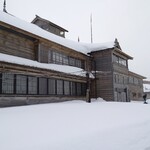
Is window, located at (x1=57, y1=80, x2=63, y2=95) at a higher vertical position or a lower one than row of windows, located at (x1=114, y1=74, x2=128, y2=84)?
lower

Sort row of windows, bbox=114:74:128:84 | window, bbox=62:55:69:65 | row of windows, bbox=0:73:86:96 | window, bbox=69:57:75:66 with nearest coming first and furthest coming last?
row of windows, bbox=0:73:86:96, window, bbox=62:55:69:65, window, bbox=69:57:75:66, row of windows, bbox=114:74:128:84

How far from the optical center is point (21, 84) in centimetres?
1444

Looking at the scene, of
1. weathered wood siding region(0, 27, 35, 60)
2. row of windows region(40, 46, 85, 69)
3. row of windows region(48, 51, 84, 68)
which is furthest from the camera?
row of windows region(48, 51, 84, 68)

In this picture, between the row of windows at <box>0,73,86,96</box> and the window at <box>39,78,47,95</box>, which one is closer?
the row of windows at <box>0,73,86,96</box>

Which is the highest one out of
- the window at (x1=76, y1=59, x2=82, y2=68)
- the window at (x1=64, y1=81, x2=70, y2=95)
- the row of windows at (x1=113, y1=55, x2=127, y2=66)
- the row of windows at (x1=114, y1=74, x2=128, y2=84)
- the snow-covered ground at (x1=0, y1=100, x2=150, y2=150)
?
the row of windows at (x1=113, y1=55, x2=127, y2=66)

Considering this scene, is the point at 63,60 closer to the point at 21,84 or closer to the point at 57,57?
the point at 57,57

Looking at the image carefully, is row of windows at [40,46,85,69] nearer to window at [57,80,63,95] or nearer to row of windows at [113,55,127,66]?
window at [57,80,63,95]

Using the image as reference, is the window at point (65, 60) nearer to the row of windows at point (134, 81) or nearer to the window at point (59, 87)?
the window at point (59, 87)

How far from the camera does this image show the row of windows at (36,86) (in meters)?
13.3

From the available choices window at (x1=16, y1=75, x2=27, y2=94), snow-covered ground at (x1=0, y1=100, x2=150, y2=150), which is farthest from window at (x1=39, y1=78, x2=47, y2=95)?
snow-covered ground at (x1=0, y1=100, x2=150, y2=150)

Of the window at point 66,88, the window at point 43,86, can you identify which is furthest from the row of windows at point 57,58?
the window at point 66,88

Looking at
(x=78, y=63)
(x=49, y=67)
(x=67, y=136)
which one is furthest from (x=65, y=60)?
(x=67, y=136)

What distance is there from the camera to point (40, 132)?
6.27 m

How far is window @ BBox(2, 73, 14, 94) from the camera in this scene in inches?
513
